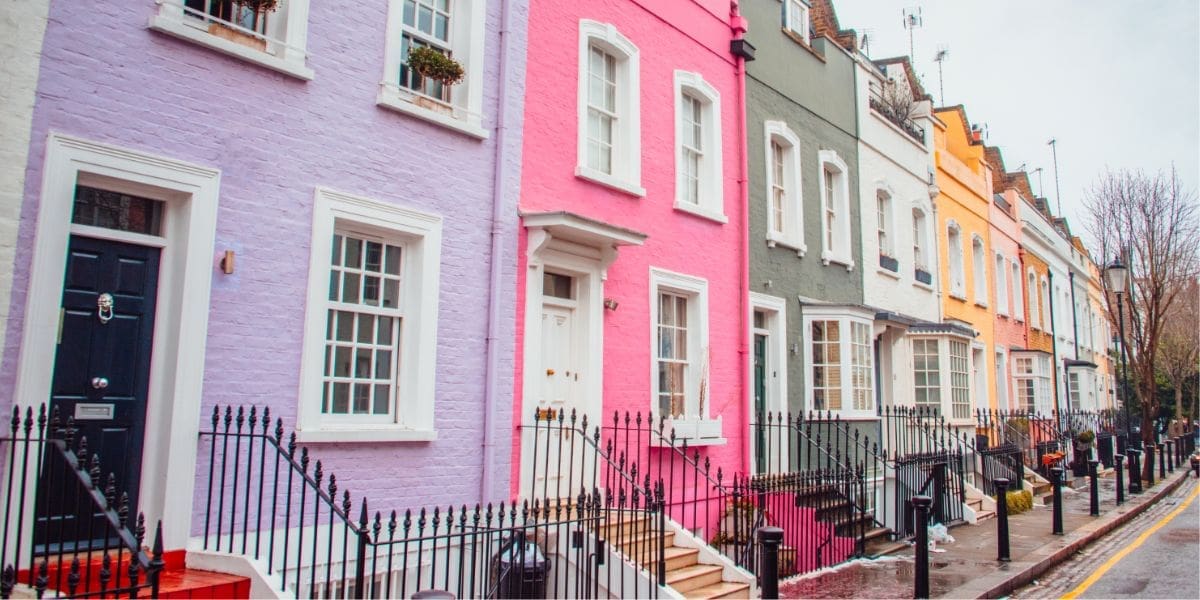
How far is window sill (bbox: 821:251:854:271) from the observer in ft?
49.8

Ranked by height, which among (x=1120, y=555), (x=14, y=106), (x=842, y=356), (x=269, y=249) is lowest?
(x=1120, y=555)

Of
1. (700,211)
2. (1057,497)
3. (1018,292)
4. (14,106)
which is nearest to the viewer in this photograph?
(14,106)

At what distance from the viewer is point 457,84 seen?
9.08 meters

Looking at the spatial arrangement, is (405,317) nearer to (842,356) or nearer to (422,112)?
(422,112)

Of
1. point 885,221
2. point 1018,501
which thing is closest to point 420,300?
point 885,221

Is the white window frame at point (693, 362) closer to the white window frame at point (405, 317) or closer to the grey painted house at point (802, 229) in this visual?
the grey painted house at point (802, 229)

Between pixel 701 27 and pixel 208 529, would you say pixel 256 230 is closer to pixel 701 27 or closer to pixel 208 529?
pixel 208 529

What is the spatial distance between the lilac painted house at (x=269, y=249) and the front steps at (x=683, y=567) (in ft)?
4.70

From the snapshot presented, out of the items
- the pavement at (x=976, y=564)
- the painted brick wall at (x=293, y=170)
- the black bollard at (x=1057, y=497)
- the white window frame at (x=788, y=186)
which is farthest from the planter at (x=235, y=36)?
the black bollard at (x=1057, y=497)

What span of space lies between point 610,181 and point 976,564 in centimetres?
670

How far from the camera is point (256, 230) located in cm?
711

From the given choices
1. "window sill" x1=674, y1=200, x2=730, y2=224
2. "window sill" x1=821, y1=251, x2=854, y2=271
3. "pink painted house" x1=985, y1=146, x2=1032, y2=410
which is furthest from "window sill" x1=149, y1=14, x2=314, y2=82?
"pink painted house" x1=985, y1=146, x2=1032, y2=410

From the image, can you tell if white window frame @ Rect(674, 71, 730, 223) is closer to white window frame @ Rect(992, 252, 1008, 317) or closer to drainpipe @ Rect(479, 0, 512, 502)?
drainpipe @ Rect(479, 0, 512, 502)

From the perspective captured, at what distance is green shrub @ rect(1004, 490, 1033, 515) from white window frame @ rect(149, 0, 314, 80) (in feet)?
47.6
